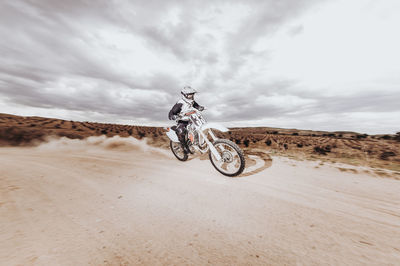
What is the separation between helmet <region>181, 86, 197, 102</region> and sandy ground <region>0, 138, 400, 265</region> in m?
3.25

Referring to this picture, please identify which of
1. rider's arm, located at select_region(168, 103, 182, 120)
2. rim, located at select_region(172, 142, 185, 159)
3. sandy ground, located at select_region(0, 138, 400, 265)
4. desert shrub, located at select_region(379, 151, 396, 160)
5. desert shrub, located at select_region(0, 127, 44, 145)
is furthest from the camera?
desert shrub, located at select_region(0, 127, 44, 145)

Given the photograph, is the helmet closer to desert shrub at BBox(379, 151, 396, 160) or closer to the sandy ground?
the sandy ground

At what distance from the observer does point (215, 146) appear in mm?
5438

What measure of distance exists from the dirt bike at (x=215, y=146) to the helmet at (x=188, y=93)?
2.10 ft

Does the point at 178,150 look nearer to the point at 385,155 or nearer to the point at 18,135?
the point at 385,155

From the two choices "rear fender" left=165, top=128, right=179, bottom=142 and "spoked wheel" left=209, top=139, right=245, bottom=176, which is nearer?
"spoked wheel" left=209, top=139, right=245, bottom=176

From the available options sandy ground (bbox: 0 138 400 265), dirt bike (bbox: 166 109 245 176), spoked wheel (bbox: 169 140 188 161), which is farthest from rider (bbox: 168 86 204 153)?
sandy ground (bbox: 0 138 400 265)

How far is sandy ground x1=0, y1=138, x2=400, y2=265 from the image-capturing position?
186cm

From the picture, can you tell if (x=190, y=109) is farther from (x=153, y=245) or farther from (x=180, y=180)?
(x=153, y=245)

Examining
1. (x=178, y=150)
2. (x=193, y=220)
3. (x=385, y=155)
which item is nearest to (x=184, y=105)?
(x=178, y=150)

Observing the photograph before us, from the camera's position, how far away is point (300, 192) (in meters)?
3.80

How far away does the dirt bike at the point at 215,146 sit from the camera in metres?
4.87

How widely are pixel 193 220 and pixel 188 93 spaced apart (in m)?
4.72

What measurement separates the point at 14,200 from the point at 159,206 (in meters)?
2.73
